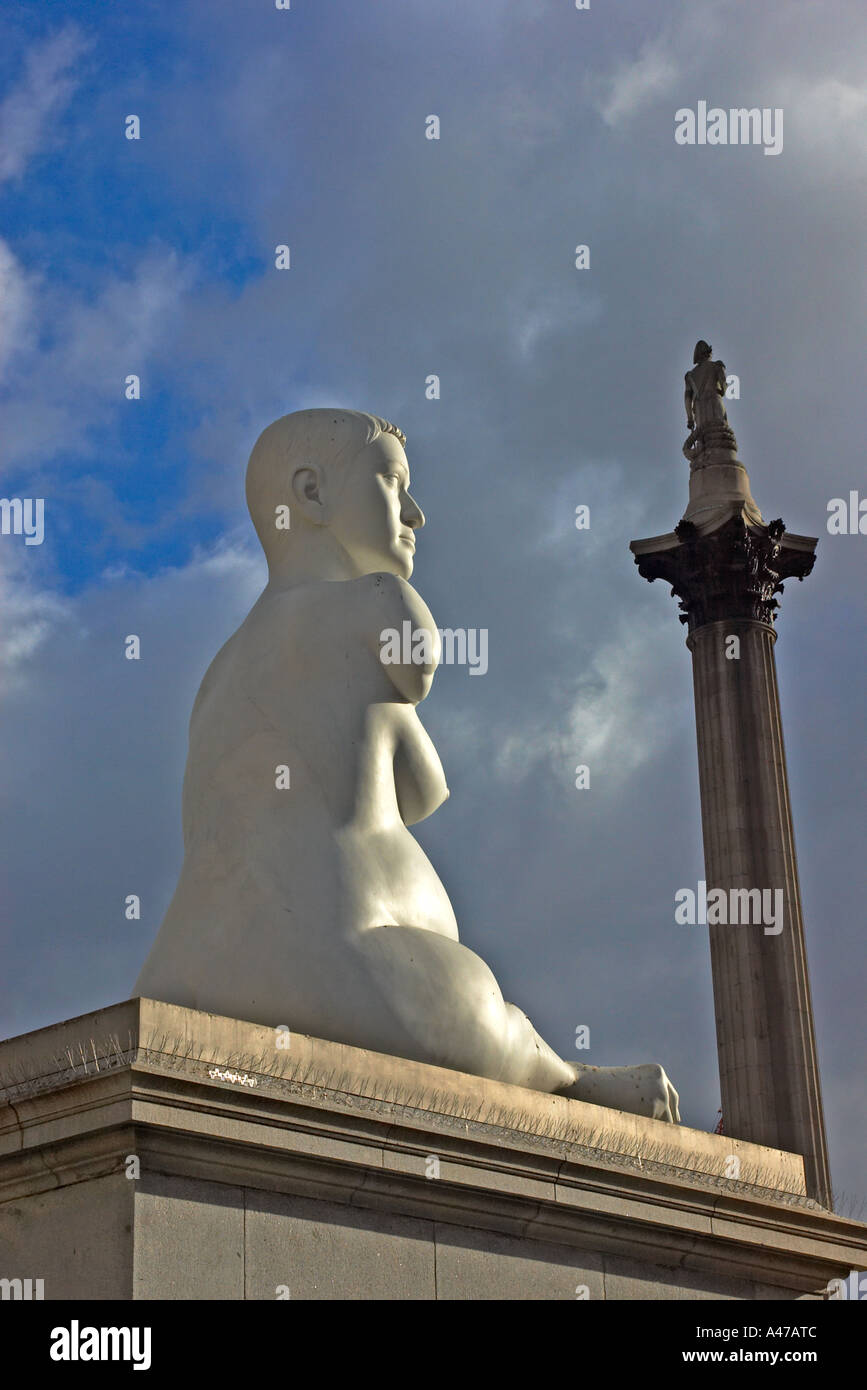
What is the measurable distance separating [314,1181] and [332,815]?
6.85ft

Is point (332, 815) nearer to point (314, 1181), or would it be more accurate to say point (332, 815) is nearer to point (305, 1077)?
point (305, 1077)

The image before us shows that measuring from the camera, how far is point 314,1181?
23.3 feet

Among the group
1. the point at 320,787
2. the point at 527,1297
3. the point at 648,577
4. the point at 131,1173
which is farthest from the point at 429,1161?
the point at 648,577

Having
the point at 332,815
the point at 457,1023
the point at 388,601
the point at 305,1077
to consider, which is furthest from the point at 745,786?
the point at 305,1077

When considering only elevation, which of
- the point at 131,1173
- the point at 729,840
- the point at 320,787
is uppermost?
the point at 729,840

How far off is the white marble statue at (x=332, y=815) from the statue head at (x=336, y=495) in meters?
0.01

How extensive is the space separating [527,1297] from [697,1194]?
105 centimetres

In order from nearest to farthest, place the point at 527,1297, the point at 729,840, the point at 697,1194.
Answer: the point at 527,1297
the point at 697,1194
the point at 729,840

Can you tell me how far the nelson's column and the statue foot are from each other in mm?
12022

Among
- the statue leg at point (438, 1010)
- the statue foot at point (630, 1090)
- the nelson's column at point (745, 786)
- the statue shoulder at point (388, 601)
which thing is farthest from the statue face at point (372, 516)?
the nelson's column at point (745, 786)

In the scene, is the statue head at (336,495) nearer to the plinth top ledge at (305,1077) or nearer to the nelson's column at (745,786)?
the plinth top ledge at (305,1077)

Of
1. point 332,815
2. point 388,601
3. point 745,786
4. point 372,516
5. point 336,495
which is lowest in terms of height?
point 332,815
